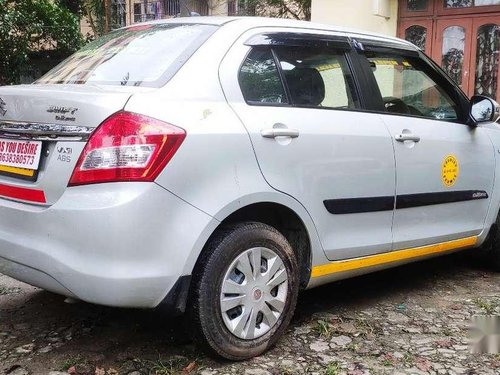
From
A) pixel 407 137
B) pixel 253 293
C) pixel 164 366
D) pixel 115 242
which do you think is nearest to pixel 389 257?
pixel 407 137

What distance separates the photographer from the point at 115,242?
7.78 ft

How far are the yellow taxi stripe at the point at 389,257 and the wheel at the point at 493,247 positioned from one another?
0.27m

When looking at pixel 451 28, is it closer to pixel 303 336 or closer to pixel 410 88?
pixel 410 88

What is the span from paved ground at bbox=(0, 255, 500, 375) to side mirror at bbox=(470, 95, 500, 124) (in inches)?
46.9

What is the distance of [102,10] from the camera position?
13.2 meters

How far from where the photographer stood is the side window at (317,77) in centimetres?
311

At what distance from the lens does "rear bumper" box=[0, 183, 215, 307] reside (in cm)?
238

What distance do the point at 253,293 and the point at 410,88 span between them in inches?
74.7

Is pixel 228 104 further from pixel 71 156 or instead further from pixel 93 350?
pixel 93 350

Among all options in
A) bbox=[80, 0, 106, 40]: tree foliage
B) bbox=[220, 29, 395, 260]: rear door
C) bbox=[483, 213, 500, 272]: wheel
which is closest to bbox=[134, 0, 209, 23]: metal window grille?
bbox=[80, 0, 106, 40]: tree foliage

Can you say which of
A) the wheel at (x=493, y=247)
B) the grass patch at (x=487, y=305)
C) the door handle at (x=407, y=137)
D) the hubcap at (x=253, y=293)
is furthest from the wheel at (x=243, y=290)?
the wheel at (x=493, y=247)

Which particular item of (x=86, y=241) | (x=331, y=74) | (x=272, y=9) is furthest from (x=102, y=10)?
(x=86, y=241)

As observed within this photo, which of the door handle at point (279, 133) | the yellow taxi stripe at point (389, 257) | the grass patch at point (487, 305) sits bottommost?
the grass patch at point (487, 305)

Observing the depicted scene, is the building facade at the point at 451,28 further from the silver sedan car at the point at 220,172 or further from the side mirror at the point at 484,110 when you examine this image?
the silver sedan car at the point at 220,172
